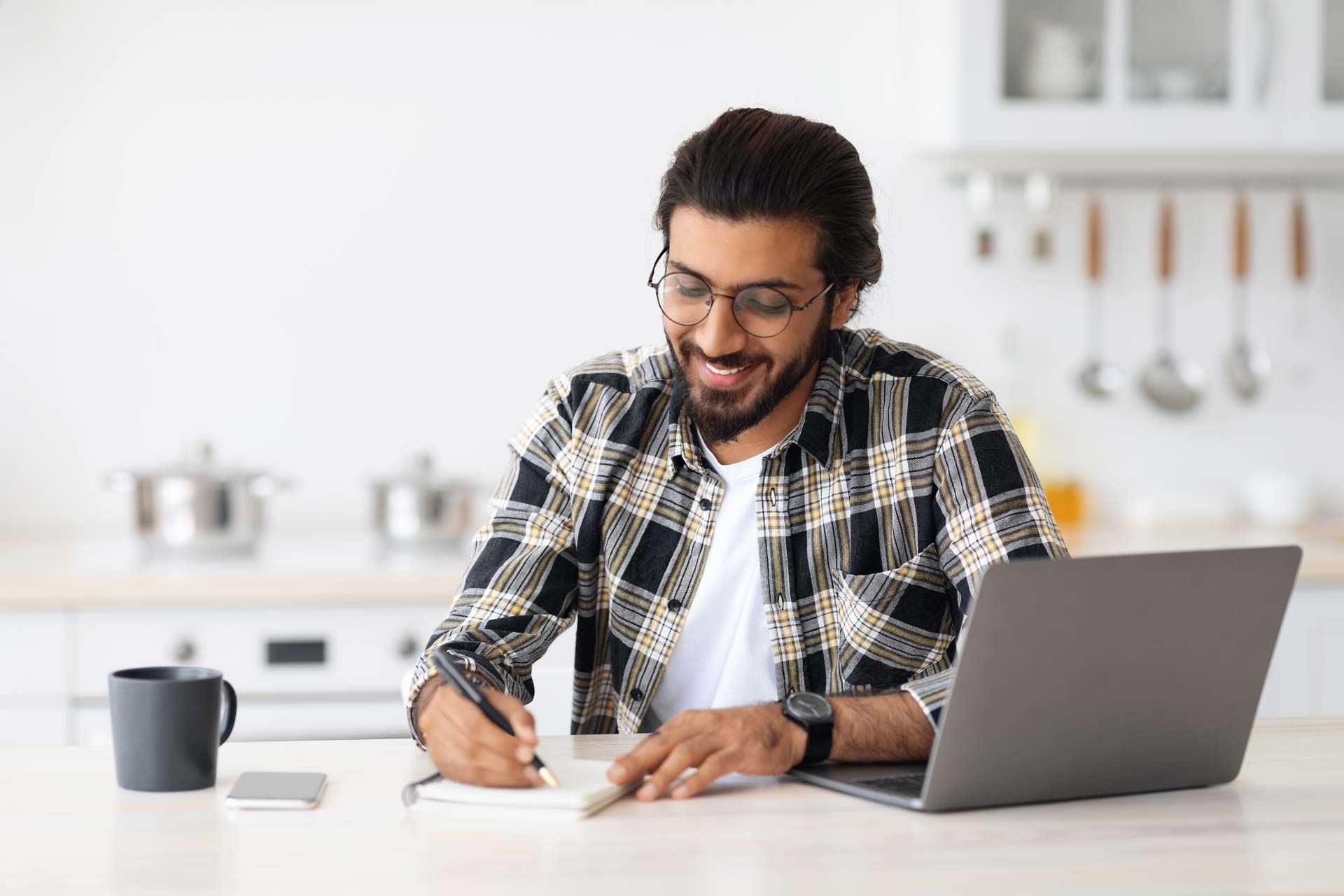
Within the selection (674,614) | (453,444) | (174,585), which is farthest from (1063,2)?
(174,585)

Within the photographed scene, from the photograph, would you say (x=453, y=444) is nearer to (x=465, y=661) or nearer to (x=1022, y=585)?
(x=465, y=661)

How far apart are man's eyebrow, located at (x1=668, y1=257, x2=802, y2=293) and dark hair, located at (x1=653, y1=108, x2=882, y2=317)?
0.06 metres

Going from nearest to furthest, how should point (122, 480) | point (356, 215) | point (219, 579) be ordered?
point (219, 579) → point (122, 480) → point (356, 215)

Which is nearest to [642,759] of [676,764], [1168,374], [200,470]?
[676,764]

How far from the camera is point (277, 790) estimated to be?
3.83 feet

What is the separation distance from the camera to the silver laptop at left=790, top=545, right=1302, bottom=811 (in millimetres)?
1094

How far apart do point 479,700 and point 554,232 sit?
1.93 meters

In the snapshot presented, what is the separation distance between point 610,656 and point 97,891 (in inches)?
31.2

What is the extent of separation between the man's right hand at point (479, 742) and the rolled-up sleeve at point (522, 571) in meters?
0.14

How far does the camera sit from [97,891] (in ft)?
→ 3.12

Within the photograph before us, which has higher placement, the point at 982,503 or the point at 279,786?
the point at 982,503

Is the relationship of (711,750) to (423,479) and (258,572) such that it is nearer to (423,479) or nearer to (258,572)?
(258,572)

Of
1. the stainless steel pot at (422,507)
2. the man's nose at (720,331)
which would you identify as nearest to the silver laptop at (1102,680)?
the man's nose at (720,331)

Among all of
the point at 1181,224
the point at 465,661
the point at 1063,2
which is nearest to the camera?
the point at 465,661
